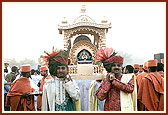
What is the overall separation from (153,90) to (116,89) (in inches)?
61.8

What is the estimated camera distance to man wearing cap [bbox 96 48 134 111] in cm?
425

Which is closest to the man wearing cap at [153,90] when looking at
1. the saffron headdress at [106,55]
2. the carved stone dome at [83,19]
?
the saffron headdress at [106,55]

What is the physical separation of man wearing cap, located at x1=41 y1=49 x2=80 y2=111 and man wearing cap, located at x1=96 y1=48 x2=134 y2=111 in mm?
494

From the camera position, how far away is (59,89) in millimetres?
4262

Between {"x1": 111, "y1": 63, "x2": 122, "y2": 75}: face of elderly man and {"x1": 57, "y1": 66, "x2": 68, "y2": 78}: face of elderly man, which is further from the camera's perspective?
{"x1": 111, "y1": 63, "x2": 122, "y2": 75}: face of elderly man

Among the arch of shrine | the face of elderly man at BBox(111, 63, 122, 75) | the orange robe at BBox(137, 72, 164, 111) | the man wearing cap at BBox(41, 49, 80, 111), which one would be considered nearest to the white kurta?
the man wearing cap at BBox(41, 49, 80, 111)

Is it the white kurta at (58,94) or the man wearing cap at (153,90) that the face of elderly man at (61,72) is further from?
the man wearing cap at (153,90)

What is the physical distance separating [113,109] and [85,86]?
9.43 feet

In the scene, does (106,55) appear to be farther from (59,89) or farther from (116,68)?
(59,89)

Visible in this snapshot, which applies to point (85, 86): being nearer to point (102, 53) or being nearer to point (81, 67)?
point (81, 67)

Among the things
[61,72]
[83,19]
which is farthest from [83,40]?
[61,72]

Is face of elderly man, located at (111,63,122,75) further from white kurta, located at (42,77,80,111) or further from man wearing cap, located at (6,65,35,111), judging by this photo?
man wearing cap, located at (6,65,35,111)

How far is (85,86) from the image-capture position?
7.14 meters

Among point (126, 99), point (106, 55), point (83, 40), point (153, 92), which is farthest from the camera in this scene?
point (83, 40)
